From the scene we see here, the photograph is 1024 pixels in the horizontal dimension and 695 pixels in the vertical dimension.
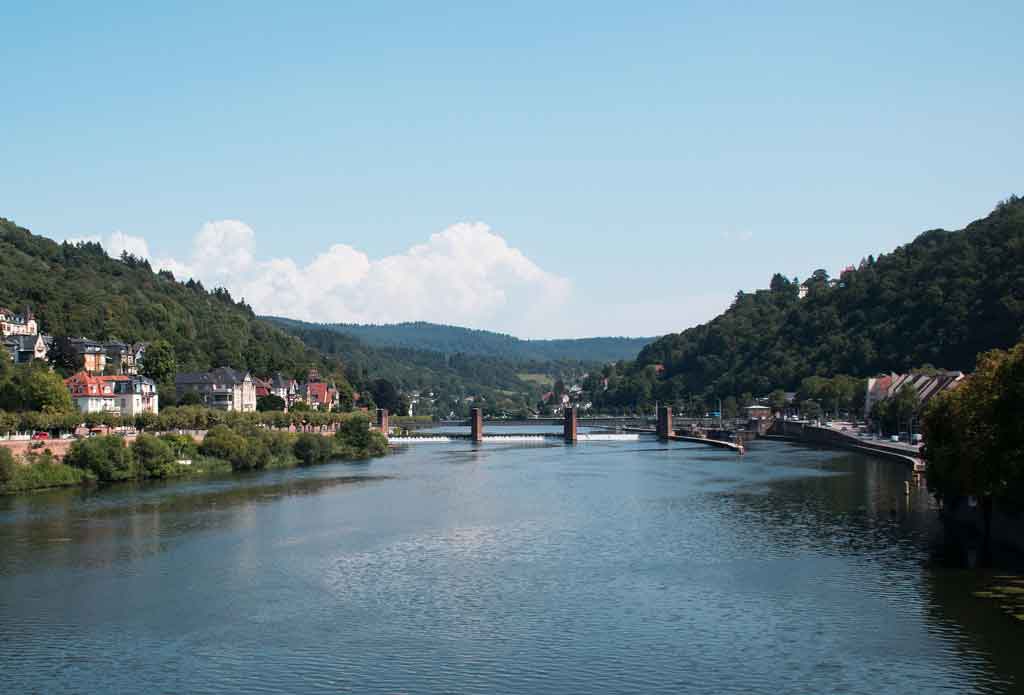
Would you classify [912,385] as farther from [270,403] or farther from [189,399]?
[189,399]

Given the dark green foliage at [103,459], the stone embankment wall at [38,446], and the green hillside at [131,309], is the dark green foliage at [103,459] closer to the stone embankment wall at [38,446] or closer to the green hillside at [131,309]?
the stone embankment wall at [38,446]

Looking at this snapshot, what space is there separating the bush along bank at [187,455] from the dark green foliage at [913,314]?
2788 inches

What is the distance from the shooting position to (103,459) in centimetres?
7225

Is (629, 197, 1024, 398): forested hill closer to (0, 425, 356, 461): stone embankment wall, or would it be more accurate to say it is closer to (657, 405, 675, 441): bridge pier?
(657, 405, 675, 441): bridge pier

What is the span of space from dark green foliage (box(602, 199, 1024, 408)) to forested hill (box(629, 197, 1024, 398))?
14cm

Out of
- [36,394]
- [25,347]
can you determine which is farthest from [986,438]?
[25,347]

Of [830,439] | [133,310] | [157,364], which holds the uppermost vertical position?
[133,310]

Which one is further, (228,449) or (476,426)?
(476,426)

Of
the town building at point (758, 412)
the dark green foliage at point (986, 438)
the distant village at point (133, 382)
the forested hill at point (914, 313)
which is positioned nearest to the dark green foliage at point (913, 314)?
the forested hill at point (914, 313)

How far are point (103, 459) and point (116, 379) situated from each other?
34.6 meters

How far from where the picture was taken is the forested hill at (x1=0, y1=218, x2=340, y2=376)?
131875 mm

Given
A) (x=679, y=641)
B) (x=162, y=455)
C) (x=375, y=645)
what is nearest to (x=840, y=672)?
(x=679, y=641)

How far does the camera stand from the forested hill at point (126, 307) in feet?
433

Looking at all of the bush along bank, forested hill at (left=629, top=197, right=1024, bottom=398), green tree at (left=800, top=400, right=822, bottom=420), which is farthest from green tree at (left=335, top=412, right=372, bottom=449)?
forested hill at (left=629, top=197, right=1024, bottom=398)
